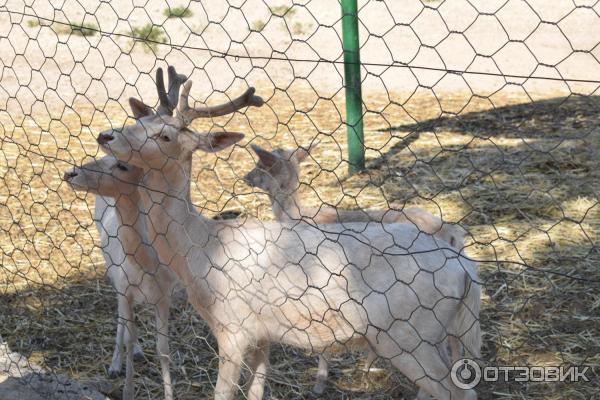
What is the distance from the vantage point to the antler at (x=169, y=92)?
388 cm

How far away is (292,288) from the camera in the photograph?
3.66 meters

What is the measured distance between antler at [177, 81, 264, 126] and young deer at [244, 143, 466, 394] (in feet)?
3.23

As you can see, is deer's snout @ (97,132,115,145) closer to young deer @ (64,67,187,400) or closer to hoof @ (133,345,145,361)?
young deer @ (64,67,187,400)

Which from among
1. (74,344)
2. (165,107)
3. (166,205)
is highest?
(165,107)

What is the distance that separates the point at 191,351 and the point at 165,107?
145 cm

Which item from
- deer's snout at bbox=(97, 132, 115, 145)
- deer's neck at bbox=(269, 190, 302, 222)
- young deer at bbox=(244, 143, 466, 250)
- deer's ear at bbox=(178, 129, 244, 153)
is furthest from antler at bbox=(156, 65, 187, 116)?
deer's neck at bbox=(269, 190, 302, 222)

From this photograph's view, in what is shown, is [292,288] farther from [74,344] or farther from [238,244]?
[74,344]

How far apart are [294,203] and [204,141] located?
177 cm

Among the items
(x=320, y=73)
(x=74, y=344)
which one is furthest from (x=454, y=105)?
(x=74, y=344)

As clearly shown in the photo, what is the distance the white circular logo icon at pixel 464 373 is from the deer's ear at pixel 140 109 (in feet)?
5.59

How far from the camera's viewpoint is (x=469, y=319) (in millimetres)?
3740

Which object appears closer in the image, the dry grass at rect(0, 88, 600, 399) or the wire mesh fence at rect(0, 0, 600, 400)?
the wire mesh fence at rect(0, 0, 600, 400)

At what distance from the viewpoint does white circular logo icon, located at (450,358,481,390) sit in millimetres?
3725

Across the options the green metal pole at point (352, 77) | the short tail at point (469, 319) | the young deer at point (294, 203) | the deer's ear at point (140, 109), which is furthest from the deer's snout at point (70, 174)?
the green metal pole at point (352, 77)
